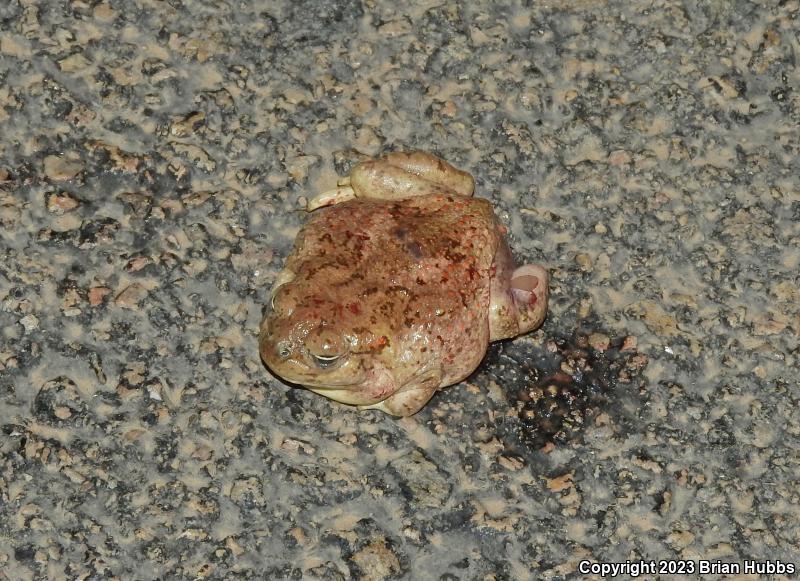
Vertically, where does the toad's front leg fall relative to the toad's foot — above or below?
above

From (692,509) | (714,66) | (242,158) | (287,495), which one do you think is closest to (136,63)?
(242,158)

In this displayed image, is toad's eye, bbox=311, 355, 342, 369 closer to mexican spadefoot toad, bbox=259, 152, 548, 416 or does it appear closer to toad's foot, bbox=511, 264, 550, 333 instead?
mexican spadefoot toad, bbox=259, 152, 548, 416

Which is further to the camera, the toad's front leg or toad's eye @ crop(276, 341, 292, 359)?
the toad's front leg

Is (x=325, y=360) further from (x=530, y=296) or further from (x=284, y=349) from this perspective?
(x=530, y=296)

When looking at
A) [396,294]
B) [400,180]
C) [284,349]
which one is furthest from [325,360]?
[400,180]

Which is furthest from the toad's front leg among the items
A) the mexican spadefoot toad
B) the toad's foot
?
the toad's foot

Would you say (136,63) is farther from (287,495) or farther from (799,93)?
(799,93)
